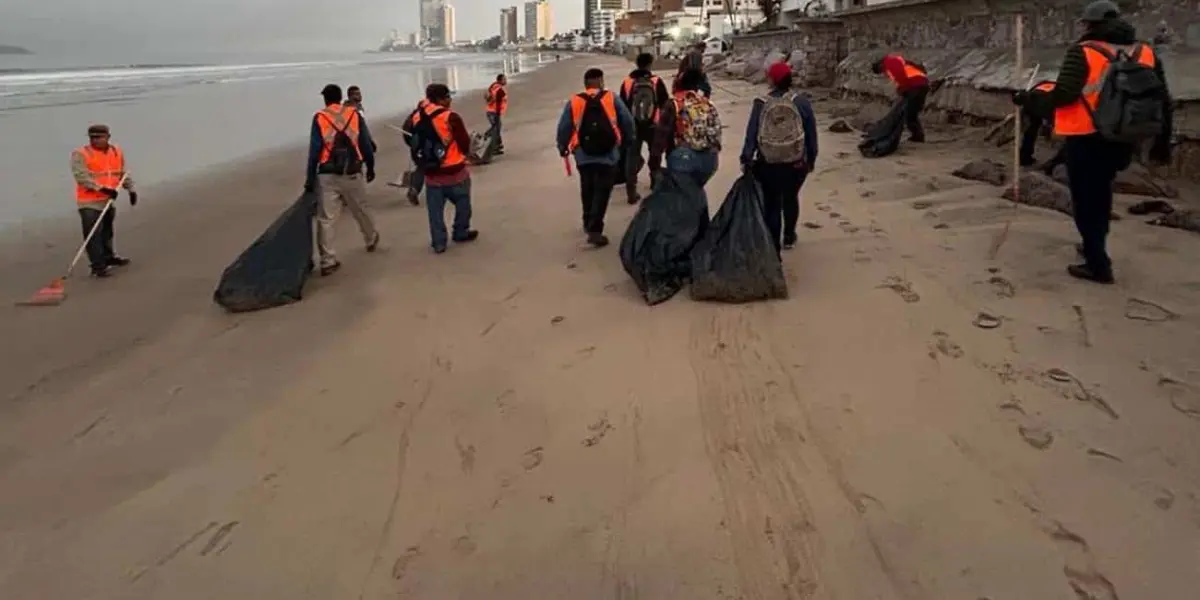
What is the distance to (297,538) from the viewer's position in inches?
123

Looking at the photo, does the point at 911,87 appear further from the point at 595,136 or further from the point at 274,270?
the point at 274,270

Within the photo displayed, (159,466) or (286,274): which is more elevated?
(286,274)

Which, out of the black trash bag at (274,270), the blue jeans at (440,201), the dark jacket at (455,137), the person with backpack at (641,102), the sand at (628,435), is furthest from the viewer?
the person with backpack at (641,102)

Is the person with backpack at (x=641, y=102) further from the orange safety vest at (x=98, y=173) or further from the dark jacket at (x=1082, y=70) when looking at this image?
the orange safety vest at (x=98, y=173)

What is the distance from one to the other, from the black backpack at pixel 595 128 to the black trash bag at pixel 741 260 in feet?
6.43

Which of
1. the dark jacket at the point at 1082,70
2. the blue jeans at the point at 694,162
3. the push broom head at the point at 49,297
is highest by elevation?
the dark jacket at the point at 1082,70

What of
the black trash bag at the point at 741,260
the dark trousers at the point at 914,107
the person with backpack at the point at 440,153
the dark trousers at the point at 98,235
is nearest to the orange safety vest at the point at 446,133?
the person with backpack at the point at 440,153

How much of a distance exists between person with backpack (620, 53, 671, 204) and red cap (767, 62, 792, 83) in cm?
264

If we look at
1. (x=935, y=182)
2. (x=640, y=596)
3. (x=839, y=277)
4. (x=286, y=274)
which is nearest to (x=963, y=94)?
(x=935, y=182)

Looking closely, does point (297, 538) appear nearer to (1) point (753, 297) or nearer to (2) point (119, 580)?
(2) point (119, 580)

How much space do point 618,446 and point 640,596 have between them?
0.99m

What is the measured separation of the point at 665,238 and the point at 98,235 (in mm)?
5171

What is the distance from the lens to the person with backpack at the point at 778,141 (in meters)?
5.77

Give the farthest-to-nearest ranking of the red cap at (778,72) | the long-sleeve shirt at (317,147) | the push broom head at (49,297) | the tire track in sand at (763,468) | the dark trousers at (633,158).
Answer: the dark trousers at (633,158)
the long-sleeve shirt at (317,147)
the push broom head at (49,297)
the red cap at (778,72)
the tire track in sand at (763,468)
